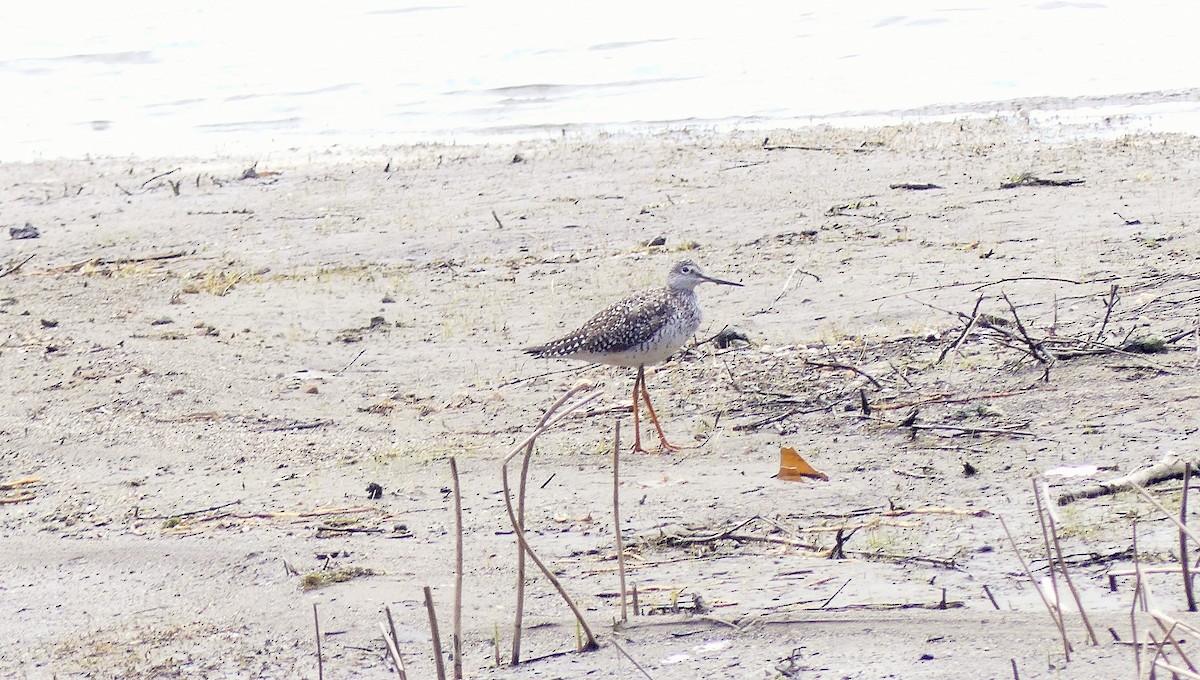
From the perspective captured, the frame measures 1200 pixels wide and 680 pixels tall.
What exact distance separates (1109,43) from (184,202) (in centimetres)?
1385

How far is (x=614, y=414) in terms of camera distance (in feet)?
27.5

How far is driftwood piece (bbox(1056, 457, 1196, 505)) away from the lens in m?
5.96

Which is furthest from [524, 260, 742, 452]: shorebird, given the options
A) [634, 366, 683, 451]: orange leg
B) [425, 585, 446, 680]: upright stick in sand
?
[425, 585, 446, 680]: upright stick in sand

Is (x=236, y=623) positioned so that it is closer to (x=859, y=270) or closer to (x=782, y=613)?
(x=782, y=613)

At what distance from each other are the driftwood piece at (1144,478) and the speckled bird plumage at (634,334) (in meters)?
2.78

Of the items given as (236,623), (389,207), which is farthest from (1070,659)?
(389,207)

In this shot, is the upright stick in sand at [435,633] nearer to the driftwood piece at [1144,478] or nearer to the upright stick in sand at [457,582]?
the upright stick in sand at [457,582]

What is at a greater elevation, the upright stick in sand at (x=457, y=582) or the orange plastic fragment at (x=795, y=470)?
the upright stick in sand at (x=457, y=582)

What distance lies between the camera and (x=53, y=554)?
22.1 ft

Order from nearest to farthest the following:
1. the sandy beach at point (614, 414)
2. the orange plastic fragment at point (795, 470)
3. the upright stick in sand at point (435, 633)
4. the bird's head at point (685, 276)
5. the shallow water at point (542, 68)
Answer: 1. the upright stick in sand at point (435, 633)
2. the sandy beach at point (614, 414)
3. the orange plastic fragment at point (795, 470)
4. the bird's head at point (685, 276)
5. the shallow water at point (542, 68)

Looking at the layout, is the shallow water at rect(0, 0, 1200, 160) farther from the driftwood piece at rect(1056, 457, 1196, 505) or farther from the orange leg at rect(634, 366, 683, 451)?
the driftwood piece at rect(1056, 457, 1196, 505)

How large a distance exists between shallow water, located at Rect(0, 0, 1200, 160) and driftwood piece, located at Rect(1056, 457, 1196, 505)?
35.8 ft

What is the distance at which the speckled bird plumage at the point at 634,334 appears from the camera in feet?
26.7

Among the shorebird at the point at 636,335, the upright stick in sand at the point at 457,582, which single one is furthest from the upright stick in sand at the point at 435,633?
the shorebird at the point at 636,335
